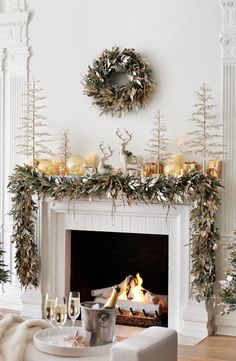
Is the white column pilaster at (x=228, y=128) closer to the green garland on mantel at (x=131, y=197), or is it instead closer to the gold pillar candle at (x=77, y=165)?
the green garland on mantel at (x=131, y=197)

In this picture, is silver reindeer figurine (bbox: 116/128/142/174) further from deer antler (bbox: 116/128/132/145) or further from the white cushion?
the white cushion

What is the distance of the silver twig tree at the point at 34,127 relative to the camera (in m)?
6.45

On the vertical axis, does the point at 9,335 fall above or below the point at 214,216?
below

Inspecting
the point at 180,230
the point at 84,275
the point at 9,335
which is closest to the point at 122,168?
the point at 180,230

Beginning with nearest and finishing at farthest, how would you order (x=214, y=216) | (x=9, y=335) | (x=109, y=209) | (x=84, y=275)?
(x=9, y=335), (x=214, y=216), (x=109, y=209), (x=84, y=275)

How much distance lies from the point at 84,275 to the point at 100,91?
185 cm

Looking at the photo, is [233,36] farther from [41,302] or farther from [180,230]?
[41,302]

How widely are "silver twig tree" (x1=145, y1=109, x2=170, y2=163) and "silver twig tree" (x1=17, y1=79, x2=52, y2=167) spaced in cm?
107

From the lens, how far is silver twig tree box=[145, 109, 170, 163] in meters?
5.95

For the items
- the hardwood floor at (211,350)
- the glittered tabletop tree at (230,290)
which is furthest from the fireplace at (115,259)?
the glittered tabletop tree at (230,290)

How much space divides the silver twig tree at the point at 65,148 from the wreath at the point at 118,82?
45 cm

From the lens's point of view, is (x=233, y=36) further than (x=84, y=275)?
No

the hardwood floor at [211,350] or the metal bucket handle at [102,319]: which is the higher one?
the metal bucket handle at [102,319]

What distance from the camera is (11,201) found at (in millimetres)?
6617
